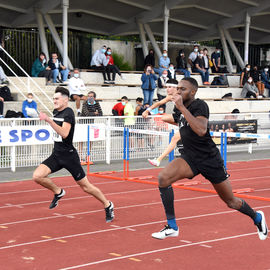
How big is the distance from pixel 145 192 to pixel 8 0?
53.9 feet

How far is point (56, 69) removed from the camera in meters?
22.3

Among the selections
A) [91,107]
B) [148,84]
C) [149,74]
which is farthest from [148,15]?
[91,107]

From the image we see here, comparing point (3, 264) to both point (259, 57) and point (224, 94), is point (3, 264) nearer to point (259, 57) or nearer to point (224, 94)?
point (224, 94)

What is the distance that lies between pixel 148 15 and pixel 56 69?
895 centimetres

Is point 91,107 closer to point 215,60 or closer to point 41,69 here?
point 41,69

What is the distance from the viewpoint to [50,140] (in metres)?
15.1

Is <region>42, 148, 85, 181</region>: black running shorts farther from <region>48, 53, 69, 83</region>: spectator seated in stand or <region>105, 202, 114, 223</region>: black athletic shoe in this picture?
<region>48, 53, 69, 83</region>: spectator seated in stand

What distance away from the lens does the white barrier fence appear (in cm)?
1461

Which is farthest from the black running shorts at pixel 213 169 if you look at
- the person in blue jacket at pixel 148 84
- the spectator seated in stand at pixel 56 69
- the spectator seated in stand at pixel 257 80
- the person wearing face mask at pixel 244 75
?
the spectator seated in stand at pixel 257 80

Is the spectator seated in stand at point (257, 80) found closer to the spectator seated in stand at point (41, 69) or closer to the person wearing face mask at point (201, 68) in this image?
the person wearing face mask at point (201, 68)

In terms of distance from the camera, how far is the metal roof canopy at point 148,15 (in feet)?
87.0

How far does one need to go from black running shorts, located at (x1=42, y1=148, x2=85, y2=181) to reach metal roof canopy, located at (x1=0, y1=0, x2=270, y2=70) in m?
16.4

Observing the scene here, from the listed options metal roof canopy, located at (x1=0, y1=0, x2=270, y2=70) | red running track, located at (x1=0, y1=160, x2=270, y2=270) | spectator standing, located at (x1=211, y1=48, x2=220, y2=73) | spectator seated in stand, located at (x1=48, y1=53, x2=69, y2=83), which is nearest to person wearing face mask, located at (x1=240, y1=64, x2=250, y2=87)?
spectator standing, located at (x1=211, y1=48, x2=220, y2=73)

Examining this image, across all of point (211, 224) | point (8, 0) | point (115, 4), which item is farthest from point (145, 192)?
point (115, 4)
